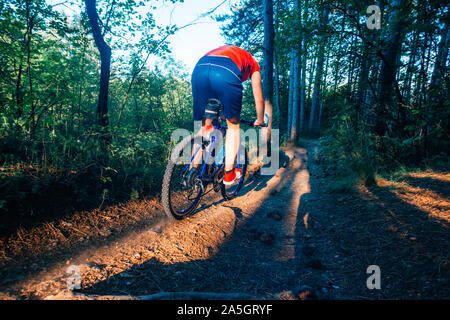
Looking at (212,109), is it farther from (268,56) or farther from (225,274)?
(268,56)

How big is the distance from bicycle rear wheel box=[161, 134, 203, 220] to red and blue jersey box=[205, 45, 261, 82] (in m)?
1.02

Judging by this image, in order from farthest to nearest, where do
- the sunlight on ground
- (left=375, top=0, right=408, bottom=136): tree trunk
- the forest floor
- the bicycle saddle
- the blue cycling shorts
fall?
(left=375, top=0, right=408, bottom=136): tree trunk, the bicycle saddle, the blue cycling shorts, the sunlight on ground, the forest floor

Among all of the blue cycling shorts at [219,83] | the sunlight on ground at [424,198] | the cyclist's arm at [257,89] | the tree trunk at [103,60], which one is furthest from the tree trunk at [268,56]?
the tree trunk at [103,60]

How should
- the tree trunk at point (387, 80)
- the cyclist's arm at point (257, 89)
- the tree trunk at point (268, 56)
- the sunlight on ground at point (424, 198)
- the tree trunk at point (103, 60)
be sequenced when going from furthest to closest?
the tree trunk at point (268, 56)
the tree trunk at point (103, 60)
the tree trunk at point (387, 80)
the cyclist's arm at point (257, 89)
the sunlight on ground at point (424, 198)

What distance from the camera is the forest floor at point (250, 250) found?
4.79 feet

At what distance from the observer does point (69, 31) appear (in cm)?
466

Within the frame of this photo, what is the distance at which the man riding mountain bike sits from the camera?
7.86 feet

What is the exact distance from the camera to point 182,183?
2.69m

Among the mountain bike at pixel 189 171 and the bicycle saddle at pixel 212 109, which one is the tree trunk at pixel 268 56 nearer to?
the mountain bike at pixel 189 171

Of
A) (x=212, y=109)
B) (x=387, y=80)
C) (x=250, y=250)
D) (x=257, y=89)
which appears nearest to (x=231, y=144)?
(x=212, y=109)

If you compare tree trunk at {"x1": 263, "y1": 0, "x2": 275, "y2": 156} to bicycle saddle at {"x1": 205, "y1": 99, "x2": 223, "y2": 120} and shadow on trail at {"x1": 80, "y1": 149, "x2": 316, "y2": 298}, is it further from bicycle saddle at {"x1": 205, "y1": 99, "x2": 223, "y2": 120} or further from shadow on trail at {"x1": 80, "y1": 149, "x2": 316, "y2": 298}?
shadow on trail at {"x1": 80, "y1": 149, "x2": 316, "y2": 298}

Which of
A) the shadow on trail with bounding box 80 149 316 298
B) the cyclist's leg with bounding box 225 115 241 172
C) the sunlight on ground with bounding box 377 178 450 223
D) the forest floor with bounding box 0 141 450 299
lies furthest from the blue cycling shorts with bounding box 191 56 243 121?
the sunlight on ground with bounding box 377 178 450 223

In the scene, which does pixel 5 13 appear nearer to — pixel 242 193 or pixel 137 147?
pixel 137 147

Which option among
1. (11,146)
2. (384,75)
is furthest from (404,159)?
(11,146)
